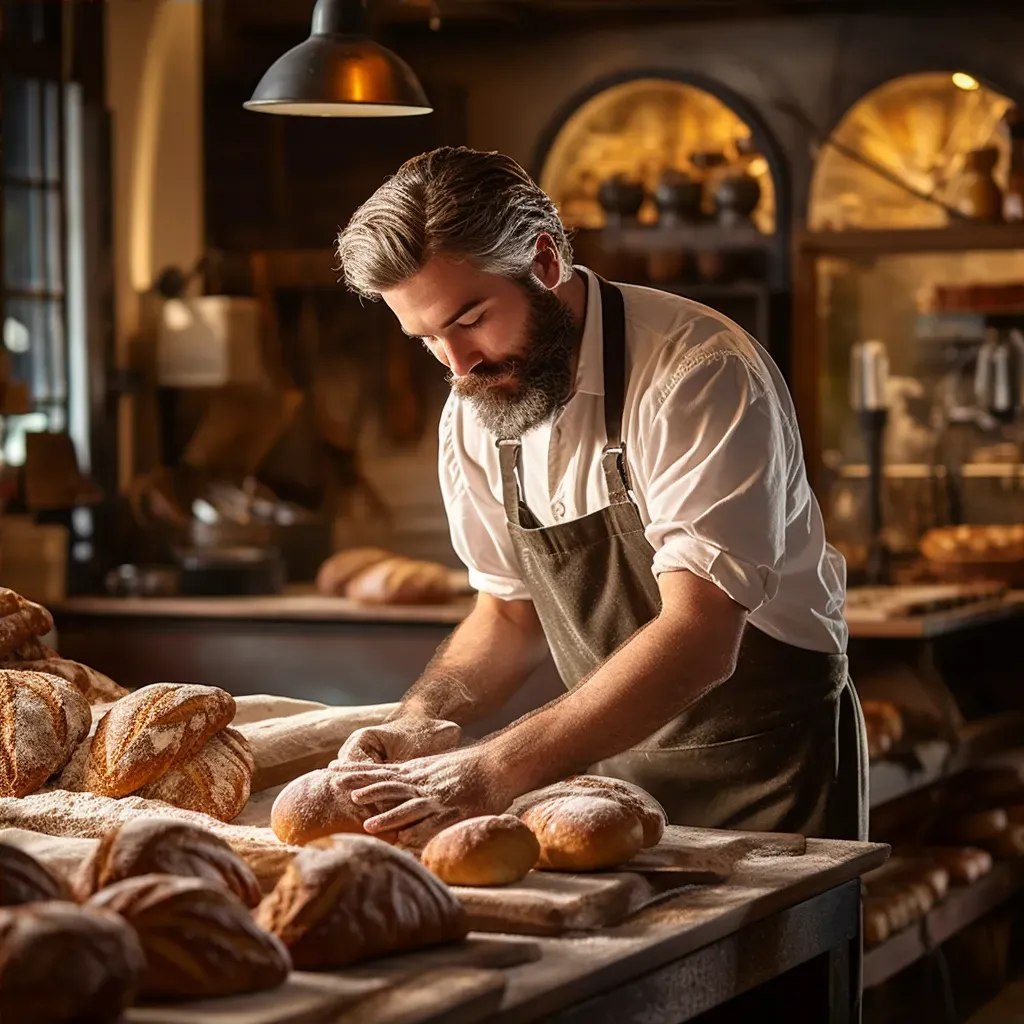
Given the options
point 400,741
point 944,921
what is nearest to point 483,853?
point 400,741

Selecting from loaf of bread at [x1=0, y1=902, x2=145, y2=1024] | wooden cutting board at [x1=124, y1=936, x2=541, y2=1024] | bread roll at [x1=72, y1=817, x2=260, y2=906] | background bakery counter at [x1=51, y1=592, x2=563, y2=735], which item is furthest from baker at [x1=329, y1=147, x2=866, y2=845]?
background bakery counter at [x1=51, y1=592, x2=563, y2=735]

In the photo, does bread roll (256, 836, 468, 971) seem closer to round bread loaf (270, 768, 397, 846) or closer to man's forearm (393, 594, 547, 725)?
round bread loaf (270, 768, 397, 846)

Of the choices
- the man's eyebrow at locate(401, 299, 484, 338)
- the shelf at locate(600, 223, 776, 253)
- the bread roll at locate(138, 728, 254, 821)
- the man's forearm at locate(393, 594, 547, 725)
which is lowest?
the bread roll at locate(138, 728, 254, 821)

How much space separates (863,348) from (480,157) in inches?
147

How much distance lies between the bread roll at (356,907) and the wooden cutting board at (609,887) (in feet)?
0.28

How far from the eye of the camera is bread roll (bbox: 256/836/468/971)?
4.96 ft

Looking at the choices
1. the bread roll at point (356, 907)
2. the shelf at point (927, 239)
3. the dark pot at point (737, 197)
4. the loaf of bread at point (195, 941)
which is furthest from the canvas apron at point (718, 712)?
the dark pot at point (737, 197)

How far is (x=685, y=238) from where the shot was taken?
6301 mm

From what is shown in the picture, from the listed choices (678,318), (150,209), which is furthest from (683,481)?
(150,209)

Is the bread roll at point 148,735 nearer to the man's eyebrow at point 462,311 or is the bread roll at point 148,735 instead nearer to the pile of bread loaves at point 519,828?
the pile of bread loaves at point 519,828

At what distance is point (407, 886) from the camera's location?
5.15 ft

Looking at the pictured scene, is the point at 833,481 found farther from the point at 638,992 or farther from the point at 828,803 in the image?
the point at 638,992

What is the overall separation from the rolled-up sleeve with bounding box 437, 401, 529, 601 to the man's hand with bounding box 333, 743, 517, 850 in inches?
28.0

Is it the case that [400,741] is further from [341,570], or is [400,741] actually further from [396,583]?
[341,570]
